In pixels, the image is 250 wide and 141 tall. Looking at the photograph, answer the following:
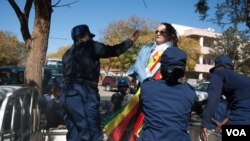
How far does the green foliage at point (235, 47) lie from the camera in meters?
Answer: 38.3

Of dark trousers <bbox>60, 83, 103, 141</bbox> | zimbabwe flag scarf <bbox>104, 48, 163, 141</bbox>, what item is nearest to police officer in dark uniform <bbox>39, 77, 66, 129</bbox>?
dark trousers <bbox>60, 83, 103, 141</bbox>

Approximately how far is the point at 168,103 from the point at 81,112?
1438mm

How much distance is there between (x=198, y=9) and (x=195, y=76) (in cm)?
5481

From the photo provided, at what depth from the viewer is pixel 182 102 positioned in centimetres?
309

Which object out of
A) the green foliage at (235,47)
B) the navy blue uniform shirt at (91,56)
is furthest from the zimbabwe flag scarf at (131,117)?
the green foliage at (235,47)

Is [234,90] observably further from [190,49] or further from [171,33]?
[190,49]

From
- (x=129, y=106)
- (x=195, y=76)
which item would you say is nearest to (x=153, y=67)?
(x=129, y=106)

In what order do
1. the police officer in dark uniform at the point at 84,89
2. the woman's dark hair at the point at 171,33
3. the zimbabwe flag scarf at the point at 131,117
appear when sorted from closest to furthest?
1. the zimbabwe flag scarf at the point at 131,117
2. the woman's dark hair at the point at 171,33
3. the police officer in dark uniform at the point at 84,89

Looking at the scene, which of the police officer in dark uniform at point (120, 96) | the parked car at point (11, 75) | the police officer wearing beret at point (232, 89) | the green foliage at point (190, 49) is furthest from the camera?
the green foliage at point (190, 49)

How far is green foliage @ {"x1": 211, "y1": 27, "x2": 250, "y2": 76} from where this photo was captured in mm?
38312

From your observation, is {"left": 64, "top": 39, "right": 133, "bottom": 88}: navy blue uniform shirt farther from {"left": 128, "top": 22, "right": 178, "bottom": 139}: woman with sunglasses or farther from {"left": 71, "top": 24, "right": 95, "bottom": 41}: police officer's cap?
{"left": 128, "top": 22, "right": 178, "bottom": 139}: woman with sunglasses

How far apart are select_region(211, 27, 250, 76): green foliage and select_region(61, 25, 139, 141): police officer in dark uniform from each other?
33.1 metres

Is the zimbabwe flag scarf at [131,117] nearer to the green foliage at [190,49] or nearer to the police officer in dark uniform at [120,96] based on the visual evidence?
the police officer in dark uniform at [120,96]

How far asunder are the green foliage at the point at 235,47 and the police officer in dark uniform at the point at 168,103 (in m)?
34.1
